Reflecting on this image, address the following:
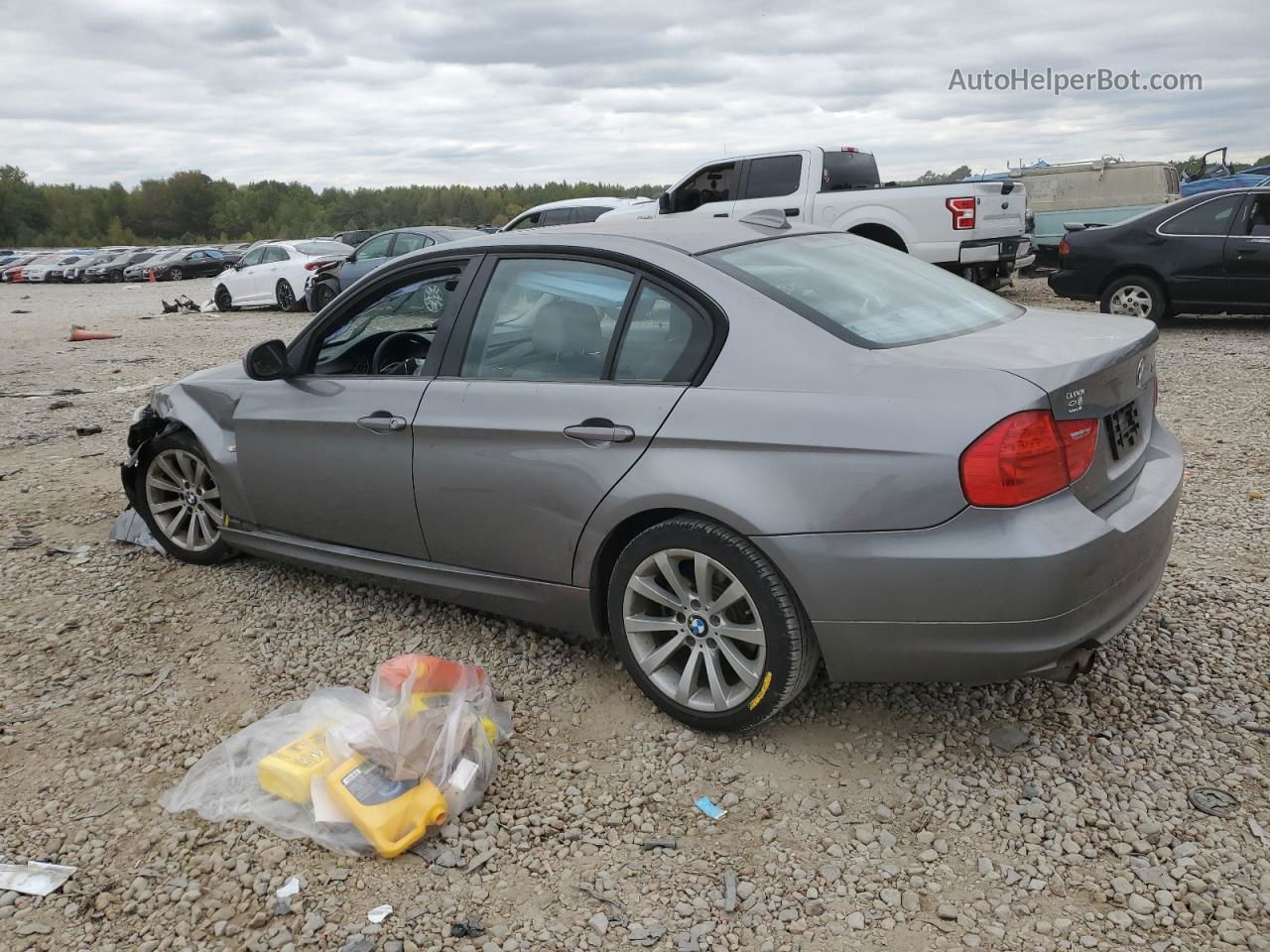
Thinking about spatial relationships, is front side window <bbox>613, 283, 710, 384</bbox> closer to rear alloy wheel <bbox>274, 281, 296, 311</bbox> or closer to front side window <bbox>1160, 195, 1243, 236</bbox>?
front side window <bbox>1160, 195, 1243, 236</bbox>

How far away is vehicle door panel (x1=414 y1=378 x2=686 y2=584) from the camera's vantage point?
3.15 metres

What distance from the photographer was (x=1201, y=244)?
1025 centimetres

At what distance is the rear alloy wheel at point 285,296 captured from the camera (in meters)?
18.9

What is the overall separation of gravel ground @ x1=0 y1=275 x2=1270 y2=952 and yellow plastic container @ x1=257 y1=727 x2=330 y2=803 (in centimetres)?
14

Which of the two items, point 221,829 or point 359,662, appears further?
point 359,662

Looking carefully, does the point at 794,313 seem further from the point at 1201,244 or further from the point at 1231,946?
the point at 1201,244

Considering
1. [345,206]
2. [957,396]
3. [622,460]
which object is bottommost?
[622,460]

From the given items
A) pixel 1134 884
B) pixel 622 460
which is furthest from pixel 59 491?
pixel 1134 884

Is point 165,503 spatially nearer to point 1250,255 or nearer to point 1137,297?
point 1137,297

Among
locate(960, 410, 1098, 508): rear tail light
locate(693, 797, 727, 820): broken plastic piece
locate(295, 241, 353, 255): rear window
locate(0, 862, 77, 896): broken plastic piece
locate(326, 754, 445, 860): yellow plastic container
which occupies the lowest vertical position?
locate(693, 797, 727, 820): broken plastic piece

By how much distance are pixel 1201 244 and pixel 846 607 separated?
9.51 meters

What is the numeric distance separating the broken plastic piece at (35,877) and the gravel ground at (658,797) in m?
0.03

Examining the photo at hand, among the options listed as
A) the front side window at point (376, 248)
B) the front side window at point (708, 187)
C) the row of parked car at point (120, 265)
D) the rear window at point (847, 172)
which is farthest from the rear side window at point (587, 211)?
the row of parked car at point (120, 265)

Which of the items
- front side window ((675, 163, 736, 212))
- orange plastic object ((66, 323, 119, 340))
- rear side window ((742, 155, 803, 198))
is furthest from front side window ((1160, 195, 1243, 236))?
orange plastic object ((66, 323, 119, 340))
